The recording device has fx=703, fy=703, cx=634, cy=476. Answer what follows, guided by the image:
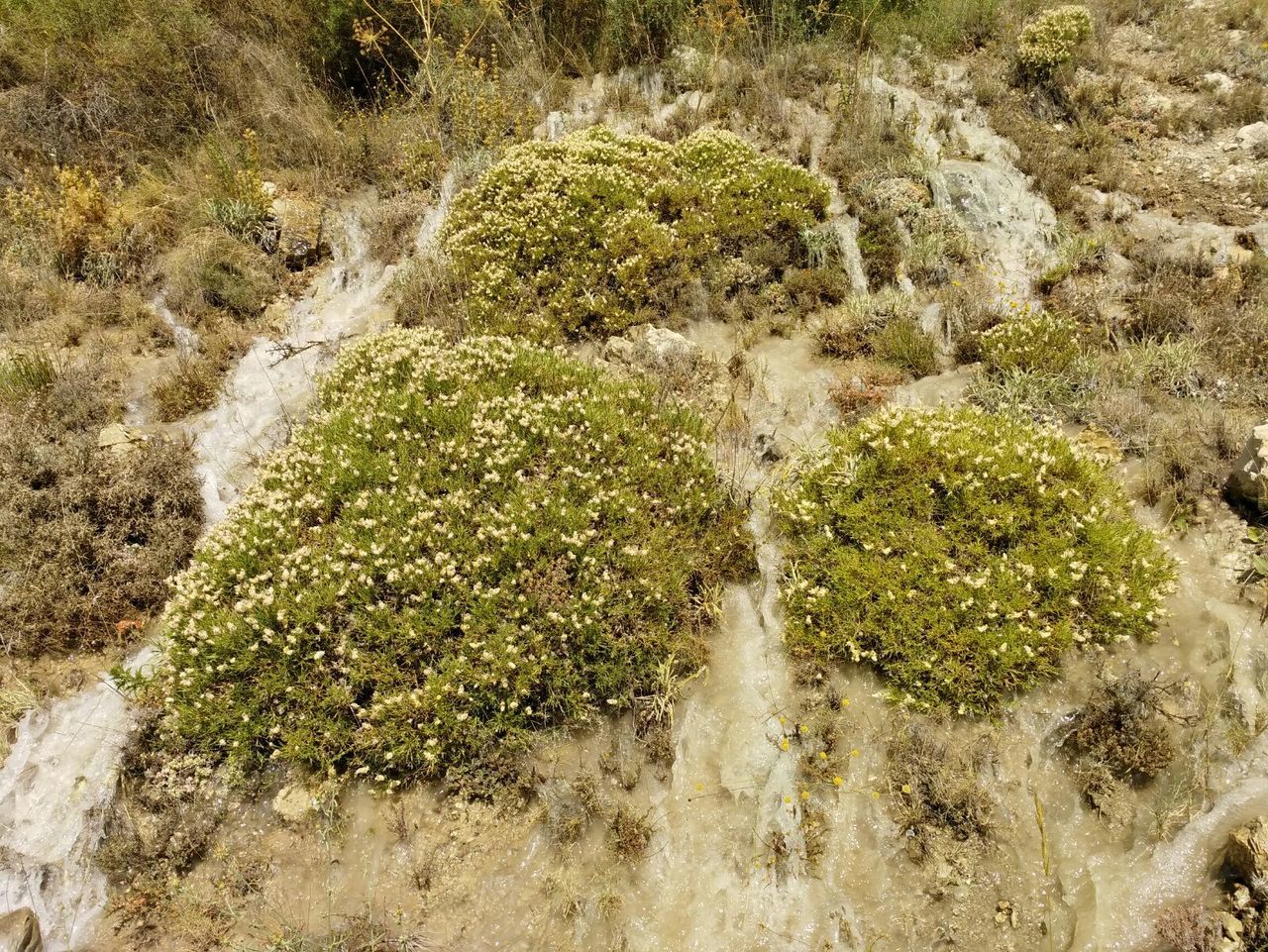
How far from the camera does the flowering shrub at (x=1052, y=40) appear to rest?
1234cm

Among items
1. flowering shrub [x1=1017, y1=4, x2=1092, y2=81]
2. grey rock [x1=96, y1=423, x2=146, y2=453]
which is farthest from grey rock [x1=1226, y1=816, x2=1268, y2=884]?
flowering shrub [x1=1017, y1=4, x2=1092, y2=81]

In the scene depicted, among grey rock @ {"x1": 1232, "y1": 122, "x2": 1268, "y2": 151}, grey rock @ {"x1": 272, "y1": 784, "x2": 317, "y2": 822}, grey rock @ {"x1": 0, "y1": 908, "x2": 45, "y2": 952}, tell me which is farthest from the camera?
grey rock @ {"x1": 1232, "y1": 122, "x2": 1268, "y2": 151}

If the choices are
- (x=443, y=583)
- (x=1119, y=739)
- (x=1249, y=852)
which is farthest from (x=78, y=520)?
(x=1249, y=852)

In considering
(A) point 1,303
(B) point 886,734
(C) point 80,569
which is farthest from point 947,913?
(A) point 1,303

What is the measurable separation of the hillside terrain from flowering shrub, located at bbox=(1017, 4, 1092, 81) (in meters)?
0.24

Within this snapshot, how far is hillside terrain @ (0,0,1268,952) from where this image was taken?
17.4 ft

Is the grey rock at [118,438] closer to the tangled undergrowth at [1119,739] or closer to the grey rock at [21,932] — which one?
the grey rock at [21,932]

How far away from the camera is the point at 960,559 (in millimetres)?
6375

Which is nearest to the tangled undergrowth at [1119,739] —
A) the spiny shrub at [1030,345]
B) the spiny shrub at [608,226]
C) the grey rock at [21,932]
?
the spiny shrub at [1030,345]

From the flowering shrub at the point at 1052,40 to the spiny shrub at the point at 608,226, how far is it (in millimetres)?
5466

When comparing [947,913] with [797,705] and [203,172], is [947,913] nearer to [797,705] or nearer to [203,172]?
[797,705]

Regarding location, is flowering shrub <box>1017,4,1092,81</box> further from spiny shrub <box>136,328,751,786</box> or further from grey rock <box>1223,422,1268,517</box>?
spiny shrub <box>136,328,751,786</box>

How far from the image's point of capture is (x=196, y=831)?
5723 mm

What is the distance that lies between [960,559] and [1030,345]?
3351mm
